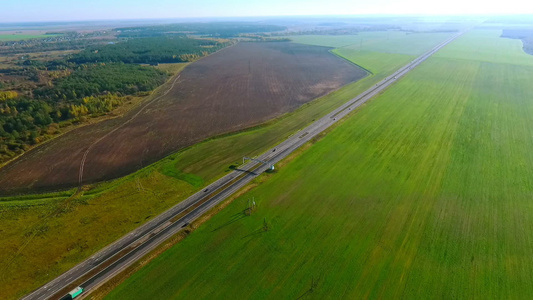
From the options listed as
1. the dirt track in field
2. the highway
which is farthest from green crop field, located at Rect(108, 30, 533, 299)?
the dirt track in field

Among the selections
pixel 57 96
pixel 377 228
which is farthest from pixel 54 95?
pixel 377 228

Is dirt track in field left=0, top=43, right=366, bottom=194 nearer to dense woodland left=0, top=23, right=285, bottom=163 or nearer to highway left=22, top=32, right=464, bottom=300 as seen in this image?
dense woodland left=0, top=23, right=285, bottom=163

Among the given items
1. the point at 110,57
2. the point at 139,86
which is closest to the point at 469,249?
the point at 139,86

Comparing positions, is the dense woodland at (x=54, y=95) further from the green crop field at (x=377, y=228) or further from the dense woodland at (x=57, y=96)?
the green crop field at (x=377, y=228)

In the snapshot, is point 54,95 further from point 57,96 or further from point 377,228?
point 377,228

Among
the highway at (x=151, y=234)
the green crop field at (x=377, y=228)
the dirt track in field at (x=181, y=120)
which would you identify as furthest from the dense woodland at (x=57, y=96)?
the green crop field at (x=377, y=228)

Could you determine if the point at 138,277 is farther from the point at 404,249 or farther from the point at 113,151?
the point at 113,151
